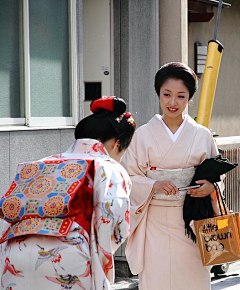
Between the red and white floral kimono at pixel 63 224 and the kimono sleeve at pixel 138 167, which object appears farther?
the kimono sleeve at pixel 138 167

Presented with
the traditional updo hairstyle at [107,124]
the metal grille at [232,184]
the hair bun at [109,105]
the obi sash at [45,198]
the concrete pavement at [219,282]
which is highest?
the hair bun at [109,105]

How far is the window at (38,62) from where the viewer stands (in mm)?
7051

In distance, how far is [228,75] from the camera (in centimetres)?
1327

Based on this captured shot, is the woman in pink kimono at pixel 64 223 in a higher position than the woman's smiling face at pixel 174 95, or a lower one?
lower

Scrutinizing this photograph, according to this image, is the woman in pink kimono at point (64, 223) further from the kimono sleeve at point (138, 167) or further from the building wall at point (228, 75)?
the building wall at point (228, 75)

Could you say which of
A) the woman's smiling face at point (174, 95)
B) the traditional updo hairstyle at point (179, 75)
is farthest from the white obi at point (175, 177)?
the traditional updo hairstyle at point (179, 75)

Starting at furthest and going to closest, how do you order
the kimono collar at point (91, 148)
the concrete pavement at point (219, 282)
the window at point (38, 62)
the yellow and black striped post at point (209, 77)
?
the concrete pavement at point (219, 282) < the yellow and black striped post at point (209, 77) < the window at point (38, 62) < the kimono collar at point (91, 148)

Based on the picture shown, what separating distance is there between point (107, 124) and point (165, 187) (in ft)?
4.42

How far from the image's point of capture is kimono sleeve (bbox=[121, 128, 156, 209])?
207 inches

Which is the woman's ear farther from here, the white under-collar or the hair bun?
the white under-collar

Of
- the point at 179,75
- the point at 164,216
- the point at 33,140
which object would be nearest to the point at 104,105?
the point at 179,75

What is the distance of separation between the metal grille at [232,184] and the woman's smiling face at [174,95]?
460cm

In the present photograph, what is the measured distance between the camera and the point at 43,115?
294 inches

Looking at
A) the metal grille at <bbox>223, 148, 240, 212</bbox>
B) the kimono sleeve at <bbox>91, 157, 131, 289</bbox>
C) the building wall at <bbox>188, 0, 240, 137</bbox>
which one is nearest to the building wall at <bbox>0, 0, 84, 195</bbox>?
the metal grille at <bbox>223, 148, 240, 212</bbox>
